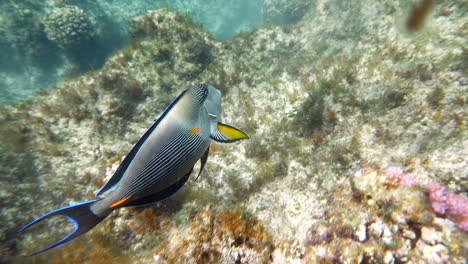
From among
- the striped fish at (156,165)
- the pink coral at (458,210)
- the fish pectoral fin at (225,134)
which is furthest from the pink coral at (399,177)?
the striped fish at (156,165)

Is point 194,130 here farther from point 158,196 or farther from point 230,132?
point 158,196

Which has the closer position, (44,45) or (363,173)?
(363,173)

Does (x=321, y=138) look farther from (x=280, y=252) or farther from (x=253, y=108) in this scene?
(x=280, y=252)

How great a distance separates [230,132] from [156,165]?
0.58 meters

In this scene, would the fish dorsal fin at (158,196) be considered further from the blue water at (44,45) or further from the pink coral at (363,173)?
the blue water at (44,45)

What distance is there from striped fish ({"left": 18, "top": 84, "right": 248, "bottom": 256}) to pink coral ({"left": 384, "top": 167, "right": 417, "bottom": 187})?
1978mm

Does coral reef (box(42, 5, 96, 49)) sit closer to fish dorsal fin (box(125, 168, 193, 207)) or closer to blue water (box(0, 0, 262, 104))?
blue water (box(0, 0, 262, 104))

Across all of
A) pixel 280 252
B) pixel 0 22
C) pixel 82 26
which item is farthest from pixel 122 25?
pixel 280 252

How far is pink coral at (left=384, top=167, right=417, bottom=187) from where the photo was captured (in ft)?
7.14

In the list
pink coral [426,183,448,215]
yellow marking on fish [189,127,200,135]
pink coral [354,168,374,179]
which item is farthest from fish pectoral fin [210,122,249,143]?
pink coral [426,183,448,215]

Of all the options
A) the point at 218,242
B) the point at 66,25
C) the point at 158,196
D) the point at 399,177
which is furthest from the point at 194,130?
the point at 66,25

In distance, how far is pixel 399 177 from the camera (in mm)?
2223

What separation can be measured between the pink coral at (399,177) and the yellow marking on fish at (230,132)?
173 cm

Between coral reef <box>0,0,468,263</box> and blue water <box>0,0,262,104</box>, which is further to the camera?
blue water <box>0,0,262,104</box>
